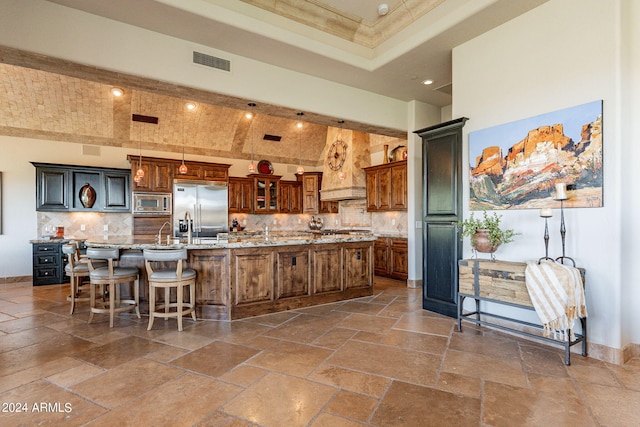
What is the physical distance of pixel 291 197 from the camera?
9.58m

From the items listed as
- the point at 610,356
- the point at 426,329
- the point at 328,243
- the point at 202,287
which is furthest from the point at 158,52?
the point at 610,356

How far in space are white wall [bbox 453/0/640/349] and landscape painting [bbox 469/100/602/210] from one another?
0.27 ft

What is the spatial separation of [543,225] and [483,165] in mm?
931

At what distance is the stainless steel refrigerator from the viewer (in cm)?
746

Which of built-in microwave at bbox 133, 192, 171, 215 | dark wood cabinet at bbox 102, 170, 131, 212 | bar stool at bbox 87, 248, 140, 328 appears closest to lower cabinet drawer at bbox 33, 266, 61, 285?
dark wood cabinet at bbox 102, 170, 131, 212

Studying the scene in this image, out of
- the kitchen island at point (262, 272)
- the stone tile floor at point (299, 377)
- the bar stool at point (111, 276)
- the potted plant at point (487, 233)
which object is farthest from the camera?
the kitchen island at point (262, 272)

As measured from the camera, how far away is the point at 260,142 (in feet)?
29.9

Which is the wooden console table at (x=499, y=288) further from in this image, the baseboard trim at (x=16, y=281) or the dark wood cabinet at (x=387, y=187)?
the baseboard trim at (x=16, y=281)

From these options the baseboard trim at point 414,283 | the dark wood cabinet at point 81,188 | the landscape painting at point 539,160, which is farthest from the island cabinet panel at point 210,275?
the dark wood cabinet at point 81,188

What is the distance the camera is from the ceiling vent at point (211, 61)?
3.99 m

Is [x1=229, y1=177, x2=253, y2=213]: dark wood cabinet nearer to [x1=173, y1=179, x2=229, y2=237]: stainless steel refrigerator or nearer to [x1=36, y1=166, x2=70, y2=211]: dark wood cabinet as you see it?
[x1=173, y1=179, x2=229, y2=237]: stainless steel refrigerator

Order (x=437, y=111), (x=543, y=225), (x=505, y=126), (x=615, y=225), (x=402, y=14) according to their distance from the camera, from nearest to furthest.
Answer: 1. (x=615, y=225)
2. (x=543, y=225)
3. (x=505, y=126)
4. (x=402, y=14)
5. (x=437, y=111)

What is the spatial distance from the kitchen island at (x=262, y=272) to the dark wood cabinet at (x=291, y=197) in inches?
181

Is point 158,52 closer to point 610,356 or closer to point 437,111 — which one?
point 437,111
